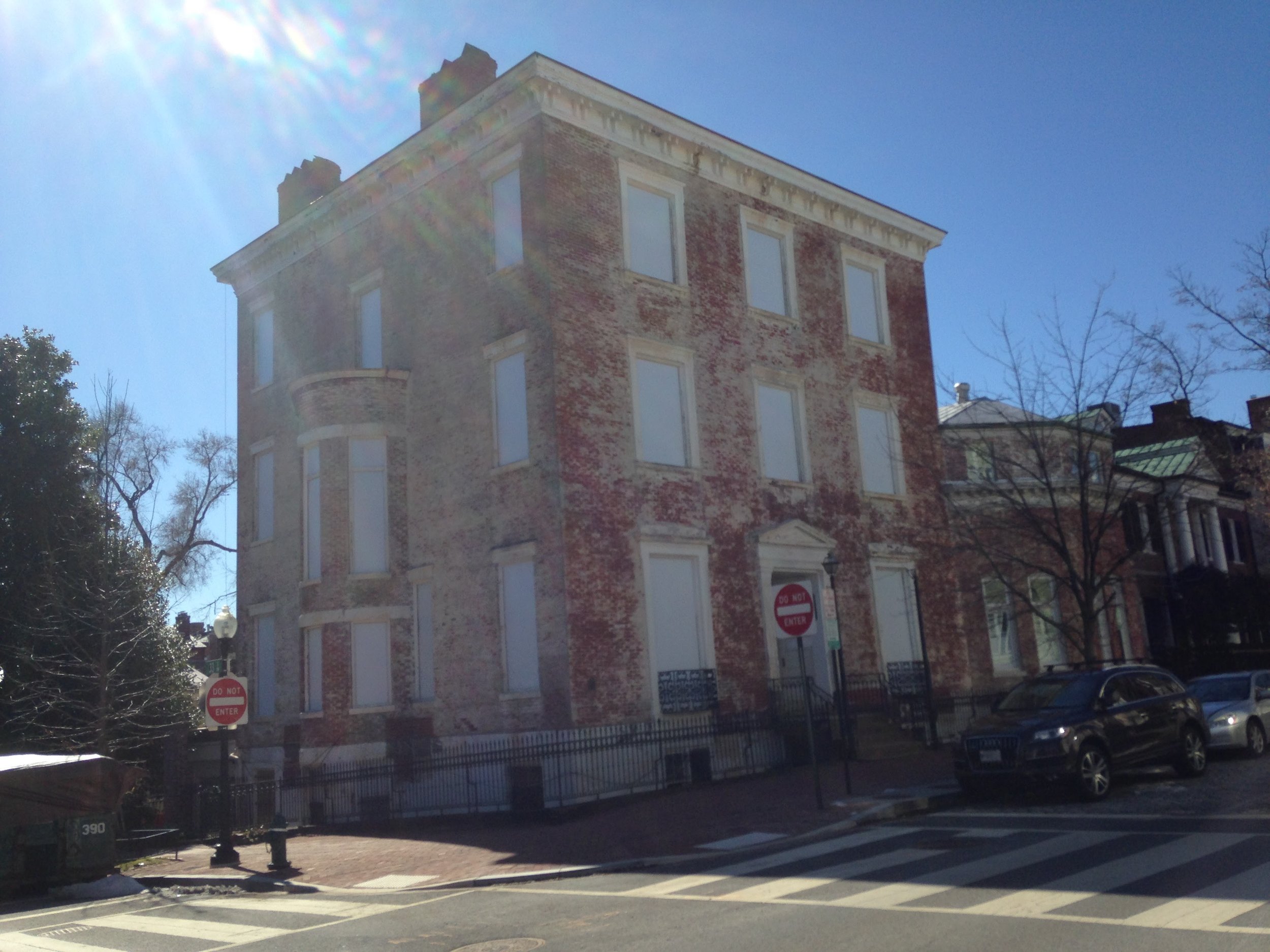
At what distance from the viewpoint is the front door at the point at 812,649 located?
2425cm

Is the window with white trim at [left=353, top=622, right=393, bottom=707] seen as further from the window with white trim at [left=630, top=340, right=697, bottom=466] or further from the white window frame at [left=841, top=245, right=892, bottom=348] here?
the white window frame at [left=841, top=245, right=892, bottom=348]

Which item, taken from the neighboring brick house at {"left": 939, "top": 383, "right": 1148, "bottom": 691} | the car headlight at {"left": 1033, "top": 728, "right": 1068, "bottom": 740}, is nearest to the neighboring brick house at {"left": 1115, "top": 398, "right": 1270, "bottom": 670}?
the neighboring brick house at {"left": 939, "top": 383, "right": 1148, "bottom": 691}

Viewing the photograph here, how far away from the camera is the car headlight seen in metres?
14.0

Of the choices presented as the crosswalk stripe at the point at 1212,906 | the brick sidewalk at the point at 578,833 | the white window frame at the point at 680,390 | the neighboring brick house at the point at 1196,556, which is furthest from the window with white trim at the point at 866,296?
the crosswalk stripe at the point at 1212,906

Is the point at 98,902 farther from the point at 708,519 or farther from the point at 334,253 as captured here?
the point at 334,253

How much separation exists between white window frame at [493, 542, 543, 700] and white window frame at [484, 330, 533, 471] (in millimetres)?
1648

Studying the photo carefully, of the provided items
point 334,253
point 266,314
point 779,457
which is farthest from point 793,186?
point 266,314

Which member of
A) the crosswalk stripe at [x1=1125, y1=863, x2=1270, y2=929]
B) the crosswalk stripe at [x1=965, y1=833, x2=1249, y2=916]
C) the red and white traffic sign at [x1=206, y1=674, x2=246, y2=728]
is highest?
the red and white traffic sign at [x1=206, y1=674, x2=246, y2=728]

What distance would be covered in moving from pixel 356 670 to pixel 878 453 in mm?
13455

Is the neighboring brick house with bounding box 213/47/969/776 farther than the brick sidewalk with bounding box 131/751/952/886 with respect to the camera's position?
Yes

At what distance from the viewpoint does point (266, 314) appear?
2947cm

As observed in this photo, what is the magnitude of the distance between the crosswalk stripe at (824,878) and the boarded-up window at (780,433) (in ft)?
45.4

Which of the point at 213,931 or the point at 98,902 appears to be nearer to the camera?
the point at 213,931

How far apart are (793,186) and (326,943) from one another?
21252 millimetres
